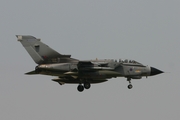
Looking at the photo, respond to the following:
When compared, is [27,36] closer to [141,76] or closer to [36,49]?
[36,49]

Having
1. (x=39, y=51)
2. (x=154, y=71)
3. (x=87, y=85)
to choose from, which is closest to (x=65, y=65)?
(x=39, y=51)

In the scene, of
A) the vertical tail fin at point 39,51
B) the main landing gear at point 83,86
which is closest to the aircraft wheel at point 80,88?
the main landing gear at point 83,86

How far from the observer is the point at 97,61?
61.1 m

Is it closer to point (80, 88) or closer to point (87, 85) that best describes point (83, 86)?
point (80, 88)

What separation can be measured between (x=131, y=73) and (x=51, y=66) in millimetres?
8060

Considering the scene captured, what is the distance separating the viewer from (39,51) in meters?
60.1

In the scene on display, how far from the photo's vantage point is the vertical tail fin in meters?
59.9

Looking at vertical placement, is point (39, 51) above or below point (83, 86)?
above

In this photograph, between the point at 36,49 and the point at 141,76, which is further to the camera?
the point at 141,76

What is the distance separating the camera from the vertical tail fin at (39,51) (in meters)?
59.9


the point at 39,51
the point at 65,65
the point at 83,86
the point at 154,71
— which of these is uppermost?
the point at 39,51

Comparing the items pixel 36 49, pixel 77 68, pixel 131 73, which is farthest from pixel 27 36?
pixel 131 73

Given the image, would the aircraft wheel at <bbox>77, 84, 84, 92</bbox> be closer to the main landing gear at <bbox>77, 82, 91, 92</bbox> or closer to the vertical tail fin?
the main landing gear at <bbox>77, 82, 91, 92</bbox>

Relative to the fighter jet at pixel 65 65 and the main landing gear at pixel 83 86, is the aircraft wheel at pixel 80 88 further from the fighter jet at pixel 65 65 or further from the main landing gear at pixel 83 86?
the fighter jet at pixel 65 65
